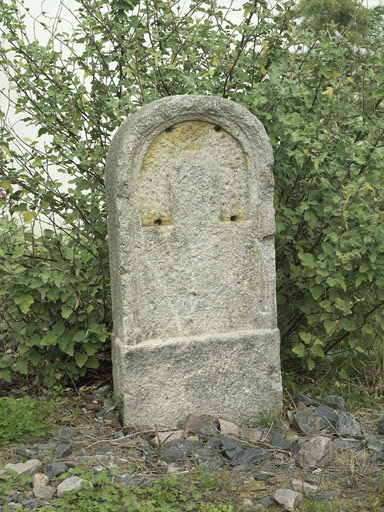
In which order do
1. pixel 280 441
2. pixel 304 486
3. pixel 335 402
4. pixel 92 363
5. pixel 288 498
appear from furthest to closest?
1. pixel 92 363
2. pixel 335 402
3. pixel 280 441
4. pixel 304 486
5. pixel 288 498

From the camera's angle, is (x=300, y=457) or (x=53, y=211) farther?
(x=53, y=211)

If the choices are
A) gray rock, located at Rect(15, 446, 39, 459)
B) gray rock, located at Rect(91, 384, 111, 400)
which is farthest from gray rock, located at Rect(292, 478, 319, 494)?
gray rock, located at Rect(91, 384, 111, 400)

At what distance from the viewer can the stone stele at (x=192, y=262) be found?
3857 millimetres

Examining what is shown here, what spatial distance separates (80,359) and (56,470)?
1.17m

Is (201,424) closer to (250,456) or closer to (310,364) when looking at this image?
(250,456)

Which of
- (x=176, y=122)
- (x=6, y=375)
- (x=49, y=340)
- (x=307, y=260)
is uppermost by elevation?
(x=176, y=122)

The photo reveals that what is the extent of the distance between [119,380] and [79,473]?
2.53ft

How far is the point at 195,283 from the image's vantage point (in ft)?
13.1

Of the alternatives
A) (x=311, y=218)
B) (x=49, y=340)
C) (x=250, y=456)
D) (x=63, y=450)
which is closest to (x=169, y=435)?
(x=250, y=456)

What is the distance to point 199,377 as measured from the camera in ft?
13.2

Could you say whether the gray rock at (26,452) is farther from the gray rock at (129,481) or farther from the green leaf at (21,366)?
the green leaf at (21,366)

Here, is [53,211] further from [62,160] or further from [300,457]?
[300,457]

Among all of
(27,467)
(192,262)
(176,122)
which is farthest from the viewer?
(192,262)

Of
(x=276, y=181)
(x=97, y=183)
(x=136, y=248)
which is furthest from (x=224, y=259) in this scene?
(x=97, y=183)
